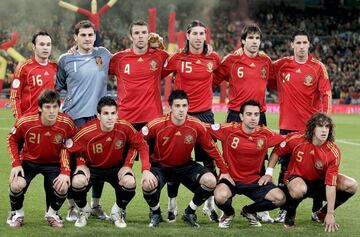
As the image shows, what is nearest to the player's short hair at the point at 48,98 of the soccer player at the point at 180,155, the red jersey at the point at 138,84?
the soccer player at the point at 180,155

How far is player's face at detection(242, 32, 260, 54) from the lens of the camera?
7.63 metres

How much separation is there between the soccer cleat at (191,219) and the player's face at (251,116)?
42.6 inches

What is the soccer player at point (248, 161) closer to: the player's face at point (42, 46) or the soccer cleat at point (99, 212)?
the soccer cleat at point (99, 212)

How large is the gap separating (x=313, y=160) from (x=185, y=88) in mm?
1629

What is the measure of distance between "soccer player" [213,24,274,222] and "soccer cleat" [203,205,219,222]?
1.00m

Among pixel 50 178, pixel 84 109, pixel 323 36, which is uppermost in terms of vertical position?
pixel 323 36

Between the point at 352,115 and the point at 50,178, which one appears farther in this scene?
the point at 352,115

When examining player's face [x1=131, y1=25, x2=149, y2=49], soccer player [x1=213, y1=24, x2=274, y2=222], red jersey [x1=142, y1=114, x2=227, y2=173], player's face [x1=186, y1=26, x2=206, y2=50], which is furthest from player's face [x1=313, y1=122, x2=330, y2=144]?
player's face [x1=131, y1=25, x2=149, y2=49]

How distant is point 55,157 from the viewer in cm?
717

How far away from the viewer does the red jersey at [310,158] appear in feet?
23.1

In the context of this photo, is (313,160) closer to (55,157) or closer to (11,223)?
(55,157)

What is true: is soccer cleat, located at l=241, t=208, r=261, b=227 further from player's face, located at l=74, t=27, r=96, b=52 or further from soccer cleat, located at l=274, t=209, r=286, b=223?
player's face, located at l=74, t=27, r=96, b=52

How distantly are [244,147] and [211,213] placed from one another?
890 millimetres

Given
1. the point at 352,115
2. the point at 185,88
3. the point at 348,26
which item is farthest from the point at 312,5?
the point at 185,88
